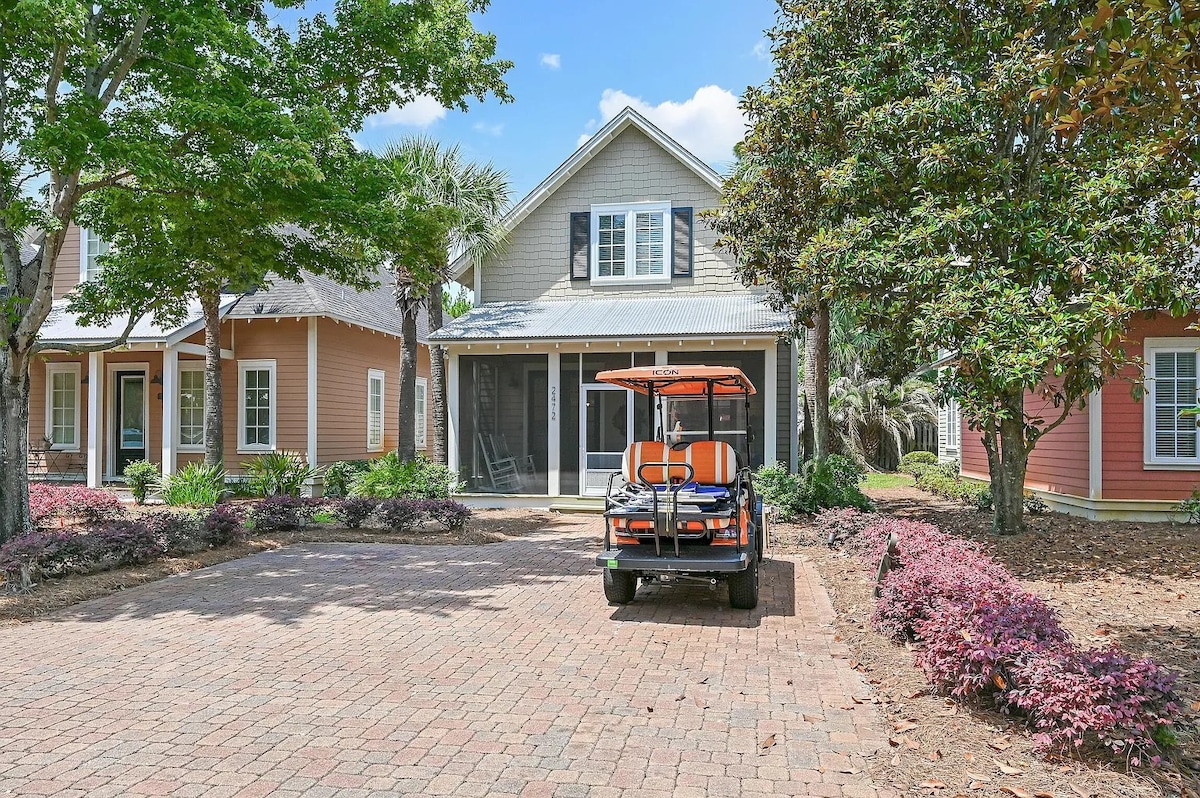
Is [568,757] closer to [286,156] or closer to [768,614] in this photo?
[768,614]

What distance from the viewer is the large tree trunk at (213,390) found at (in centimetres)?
1641

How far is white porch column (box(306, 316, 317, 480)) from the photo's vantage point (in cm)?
1802

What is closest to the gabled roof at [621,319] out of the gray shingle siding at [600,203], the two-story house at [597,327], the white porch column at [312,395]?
the two-story house at [597,327]

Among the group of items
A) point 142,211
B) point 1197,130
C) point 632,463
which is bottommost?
point 632,463

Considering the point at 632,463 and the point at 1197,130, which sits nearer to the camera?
the point at 1197,130

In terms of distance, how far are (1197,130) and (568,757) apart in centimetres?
549

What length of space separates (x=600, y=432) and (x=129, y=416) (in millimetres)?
11487

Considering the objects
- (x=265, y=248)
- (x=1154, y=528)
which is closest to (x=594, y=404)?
(x=265, y=248)

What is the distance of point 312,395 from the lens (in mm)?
18094

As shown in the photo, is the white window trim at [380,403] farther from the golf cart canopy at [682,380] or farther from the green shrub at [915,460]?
the green shrub at [915,460]

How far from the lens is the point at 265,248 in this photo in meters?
11.1

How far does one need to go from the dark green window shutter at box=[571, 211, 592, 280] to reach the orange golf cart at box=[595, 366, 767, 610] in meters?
10.2

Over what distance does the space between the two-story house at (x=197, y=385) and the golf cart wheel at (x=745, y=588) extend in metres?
12.4

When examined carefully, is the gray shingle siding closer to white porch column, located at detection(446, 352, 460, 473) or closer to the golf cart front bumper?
white porch column, located at detection(446, 352, 460, 473)
